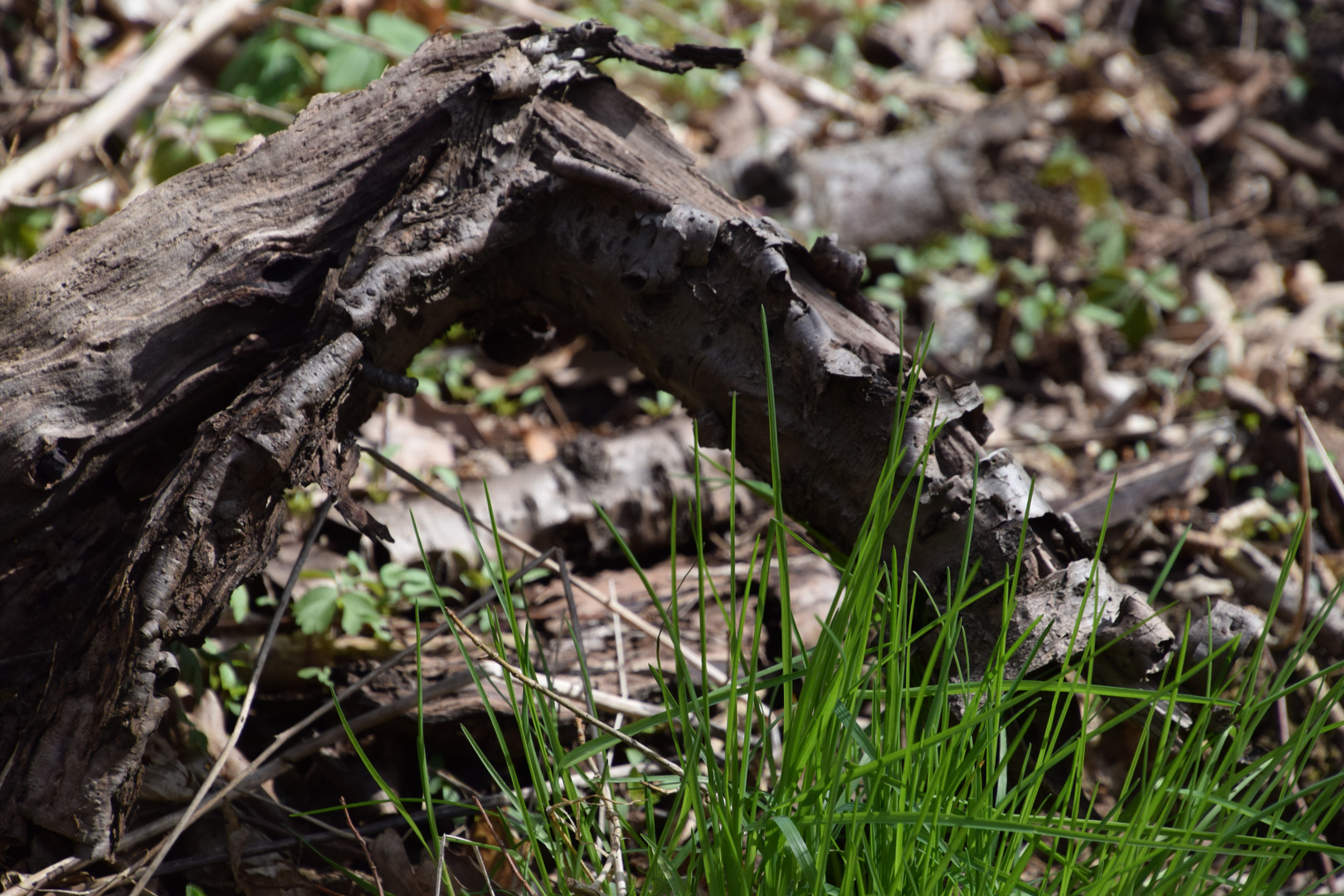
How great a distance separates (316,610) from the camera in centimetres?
175

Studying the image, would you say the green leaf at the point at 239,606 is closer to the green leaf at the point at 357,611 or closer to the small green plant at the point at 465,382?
the green leaf at the point at 357,611

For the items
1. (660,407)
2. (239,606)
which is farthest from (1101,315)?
(239,606)

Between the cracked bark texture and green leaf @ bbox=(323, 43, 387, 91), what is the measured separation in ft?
5.85

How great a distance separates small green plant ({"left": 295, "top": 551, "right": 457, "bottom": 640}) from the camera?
1.74m

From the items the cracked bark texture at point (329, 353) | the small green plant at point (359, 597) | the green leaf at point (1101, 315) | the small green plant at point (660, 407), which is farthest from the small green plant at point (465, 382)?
the green leaf at point (1101, 315)

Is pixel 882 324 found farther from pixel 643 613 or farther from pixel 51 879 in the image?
pixel 51 879

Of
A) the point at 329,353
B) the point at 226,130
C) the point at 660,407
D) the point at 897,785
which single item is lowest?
the point at 660,407

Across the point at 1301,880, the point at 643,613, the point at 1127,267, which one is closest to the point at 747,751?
the point at 643,613

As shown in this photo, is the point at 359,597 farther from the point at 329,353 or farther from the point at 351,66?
the point at 351,66

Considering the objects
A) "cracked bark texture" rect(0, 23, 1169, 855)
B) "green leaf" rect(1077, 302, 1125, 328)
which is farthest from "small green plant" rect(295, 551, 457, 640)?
"green leaf" rect(1077, 302, 1125, 328)

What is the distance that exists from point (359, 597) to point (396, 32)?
96.9 inches

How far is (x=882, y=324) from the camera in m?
1.50

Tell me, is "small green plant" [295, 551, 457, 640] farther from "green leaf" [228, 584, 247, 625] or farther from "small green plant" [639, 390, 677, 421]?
"small green plant" [639, 390, 677, 421]

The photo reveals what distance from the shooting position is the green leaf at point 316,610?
173cm
